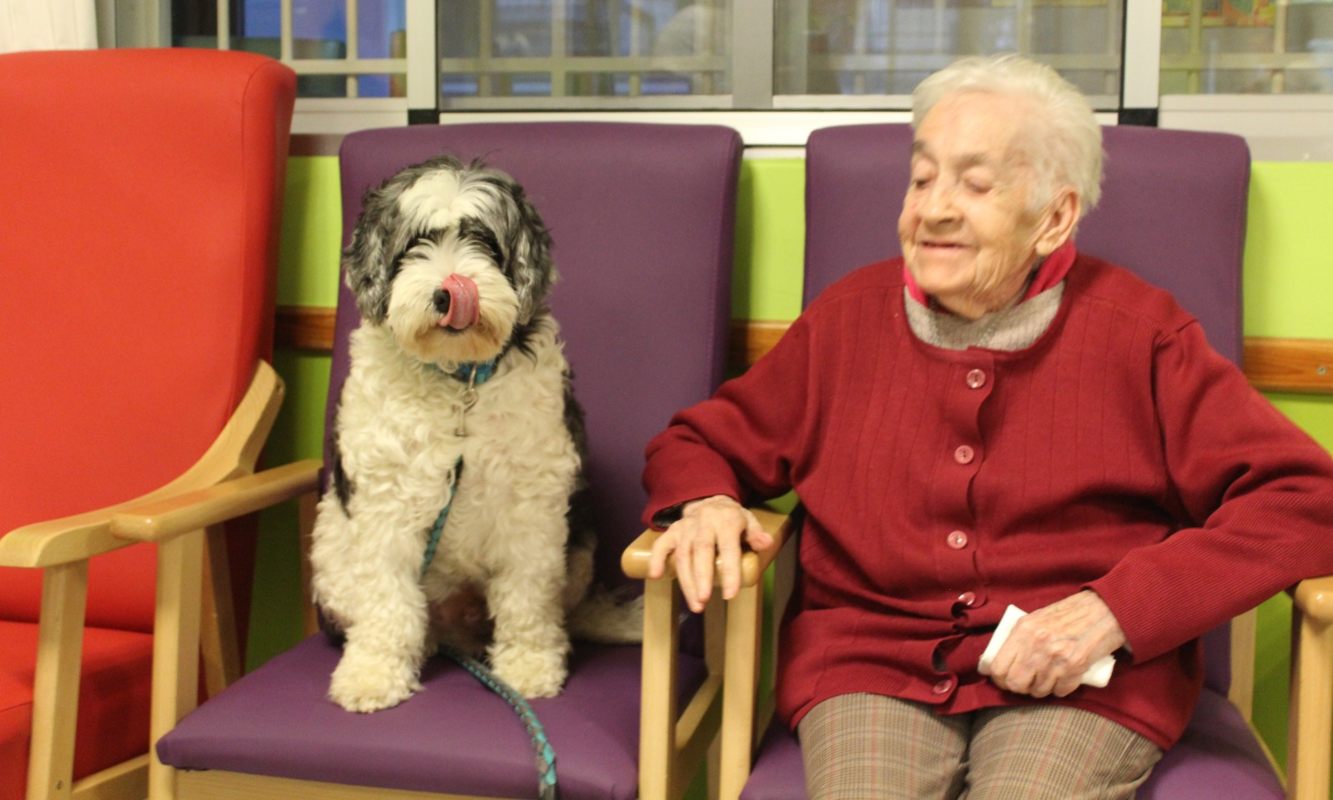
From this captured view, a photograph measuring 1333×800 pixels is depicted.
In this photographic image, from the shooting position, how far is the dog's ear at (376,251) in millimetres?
1655

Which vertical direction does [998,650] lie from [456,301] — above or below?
below

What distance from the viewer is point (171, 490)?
1.88 metres

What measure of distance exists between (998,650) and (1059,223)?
503mm

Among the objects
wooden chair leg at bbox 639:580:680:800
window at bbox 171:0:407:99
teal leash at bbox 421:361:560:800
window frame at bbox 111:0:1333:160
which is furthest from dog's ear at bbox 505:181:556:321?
window at bbox 171:0:407:99

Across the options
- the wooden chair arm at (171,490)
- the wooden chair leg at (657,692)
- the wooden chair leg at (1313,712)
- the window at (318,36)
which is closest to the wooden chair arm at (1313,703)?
the wooden chair leg at (1313,712)

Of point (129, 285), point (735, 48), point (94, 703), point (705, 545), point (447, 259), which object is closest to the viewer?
point (705, 545)

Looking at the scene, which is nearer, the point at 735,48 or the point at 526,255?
the point at 526,255

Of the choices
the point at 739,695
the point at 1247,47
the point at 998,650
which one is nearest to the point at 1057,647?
the point at 998,650

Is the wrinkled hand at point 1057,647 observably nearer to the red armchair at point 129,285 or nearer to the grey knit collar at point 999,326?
the grey knit collar at point 999,326

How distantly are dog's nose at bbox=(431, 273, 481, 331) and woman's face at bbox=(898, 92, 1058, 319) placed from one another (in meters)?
0.52

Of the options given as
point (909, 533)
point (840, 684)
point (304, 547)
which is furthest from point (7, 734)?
point (909, 533)

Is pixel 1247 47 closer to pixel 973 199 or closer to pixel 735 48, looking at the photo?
pixel 735 48

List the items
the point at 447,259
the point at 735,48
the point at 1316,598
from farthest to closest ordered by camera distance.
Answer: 1. the point at 735,48
2. the point at 447,259
3. the point at 1316,598

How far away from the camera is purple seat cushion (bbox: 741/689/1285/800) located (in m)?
1.43
